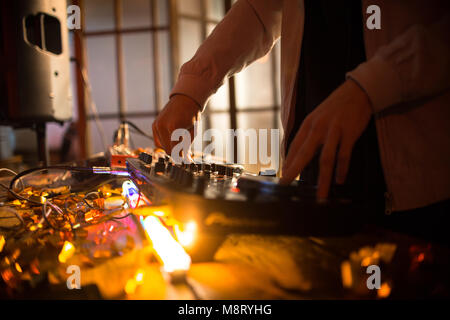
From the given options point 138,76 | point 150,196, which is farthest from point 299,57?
point 138,76

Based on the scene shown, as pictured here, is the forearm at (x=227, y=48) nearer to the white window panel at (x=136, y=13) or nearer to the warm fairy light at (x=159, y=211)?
the warm fairy light at (x=159, y=211)

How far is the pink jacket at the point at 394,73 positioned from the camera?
0.33m

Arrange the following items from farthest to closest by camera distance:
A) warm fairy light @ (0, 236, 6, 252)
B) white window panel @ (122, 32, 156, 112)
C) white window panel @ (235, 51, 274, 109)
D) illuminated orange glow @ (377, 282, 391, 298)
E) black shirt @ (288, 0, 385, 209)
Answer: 1. white window panel @ (122, 32, 156, 112)
2. white window panel @ (235, 51, 274, 109)
3. black shirt @ (288, 0, 385, 209)
4. warm fairy light @ (0, 236, 6, 252)
5. illuminated orange glow @ (377, 282, 391, 298)

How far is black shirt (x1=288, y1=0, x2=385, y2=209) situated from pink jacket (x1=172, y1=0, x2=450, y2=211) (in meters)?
0.03

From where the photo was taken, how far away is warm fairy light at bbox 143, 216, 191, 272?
0.98 ft

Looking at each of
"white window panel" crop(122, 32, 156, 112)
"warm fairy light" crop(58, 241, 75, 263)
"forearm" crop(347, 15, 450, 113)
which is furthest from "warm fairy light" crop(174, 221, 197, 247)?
"white window panel" crop(122, 32, 156, 112)

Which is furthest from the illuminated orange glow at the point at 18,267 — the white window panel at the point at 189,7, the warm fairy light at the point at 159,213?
the white window panel at the point at 189,7

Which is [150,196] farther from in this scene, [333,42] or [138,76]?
[138,76]

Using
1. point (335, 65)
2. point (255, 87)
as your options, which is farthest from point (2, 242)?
point (255, 87)

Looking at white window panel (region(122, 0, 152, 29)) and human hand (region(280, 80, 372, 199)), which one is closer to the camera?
human hand (region(280, 80, 372, 199))

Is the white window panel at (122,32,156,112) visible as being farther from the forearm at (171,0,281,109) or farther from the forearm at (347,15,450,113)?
the forearm at (347,15,450,113)

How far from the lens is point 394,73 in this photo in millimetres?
334

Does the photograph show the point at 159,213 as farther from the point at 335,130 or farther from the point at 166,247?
the point at 335,130

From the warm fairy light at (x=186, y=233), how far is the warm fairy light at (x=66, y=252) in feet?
0.37
